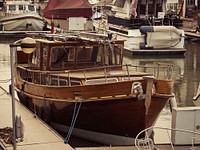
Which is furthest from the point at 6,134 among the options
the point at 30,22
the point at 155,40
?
the point at 30,22

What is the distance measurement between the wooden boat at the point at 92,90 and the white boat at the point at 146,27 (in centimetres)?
1770

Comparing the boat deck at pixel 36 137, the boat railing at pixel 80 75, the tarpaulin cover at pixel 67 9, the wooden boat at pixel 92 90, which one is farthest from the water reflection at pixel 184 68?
the tarpaulin cover at pixel 67 9

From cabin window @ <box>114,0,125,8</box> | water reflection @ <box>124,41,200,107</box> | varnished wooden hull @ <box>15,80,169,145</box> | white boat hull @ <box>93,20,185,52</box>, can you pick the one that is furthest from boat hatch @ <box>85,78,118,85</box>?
cabin window @ <box>114,0,125,8</box>

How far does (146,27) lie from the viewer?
114ft

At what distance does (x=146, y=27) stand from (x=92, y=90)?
2111 centimetres

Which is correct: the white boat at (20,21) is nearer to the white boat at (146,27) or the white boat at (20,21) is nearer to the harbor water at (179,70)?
the harbor water at (179,70)

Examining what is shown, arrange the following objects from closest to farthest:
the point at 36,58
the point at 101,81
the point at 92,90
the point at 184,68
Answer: the point at 92,90 → the point at 101,81 → the point at 36,58 → the point at 184,68

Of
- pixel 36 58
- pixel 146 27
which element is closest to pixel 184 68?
pixel 146 27

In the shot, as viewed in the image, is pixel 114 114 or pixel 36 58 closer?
pixel 114 114

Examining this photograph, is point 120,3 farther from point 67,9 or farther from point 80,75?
point 80,75

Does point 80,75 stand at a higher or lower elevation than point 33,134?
higher

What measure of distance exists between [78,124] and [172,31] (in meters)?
21.1

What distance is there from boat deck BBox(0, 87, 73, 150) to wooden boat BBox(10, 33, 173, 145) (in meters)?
0.70

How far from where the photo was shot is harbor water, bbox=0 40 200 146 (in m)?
21.8
